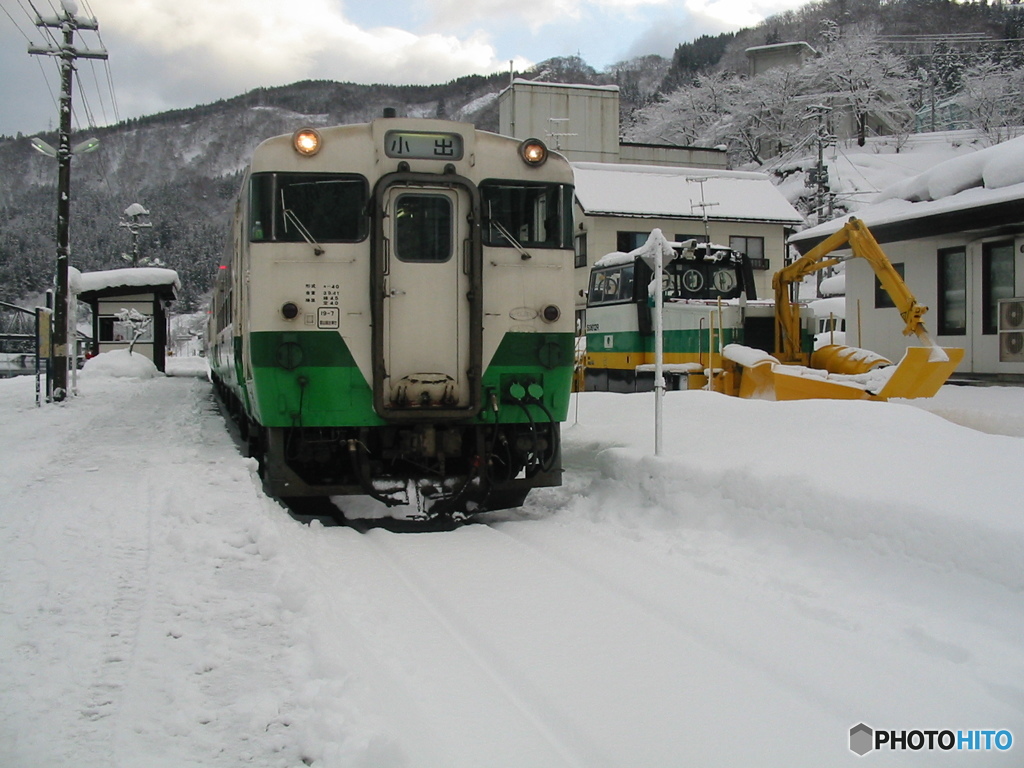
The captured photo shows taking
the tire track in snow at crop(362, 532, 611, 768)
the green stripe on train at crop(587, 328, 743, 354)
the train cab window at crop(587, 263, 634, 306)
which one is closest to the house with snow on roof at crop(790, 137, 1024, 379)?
the green stripe on train at crop(587, 328, 743, 354)

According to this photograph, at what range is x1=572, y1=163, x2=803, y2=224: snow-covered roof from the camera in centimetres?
3388

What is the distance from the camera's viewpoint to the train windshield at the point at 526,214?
7426 mm

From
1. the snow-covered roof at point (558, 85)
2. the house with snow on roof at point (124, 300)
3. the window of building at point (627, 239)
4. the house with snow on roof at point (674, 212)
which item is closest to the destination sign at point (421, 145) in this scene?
the house with snow on roof at point (674, 212)

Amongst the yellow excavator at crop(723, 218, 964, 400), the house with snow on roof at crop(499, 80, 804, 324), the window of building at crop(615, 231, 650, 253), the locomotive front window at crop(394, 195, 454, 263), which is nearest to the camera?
the locomotive front window at crop(394, 195, 454, 263)

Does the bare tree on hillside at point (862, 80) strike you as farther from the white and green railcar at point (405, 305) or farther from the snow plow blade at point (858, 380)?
the white and green railcar at point (405, 305)

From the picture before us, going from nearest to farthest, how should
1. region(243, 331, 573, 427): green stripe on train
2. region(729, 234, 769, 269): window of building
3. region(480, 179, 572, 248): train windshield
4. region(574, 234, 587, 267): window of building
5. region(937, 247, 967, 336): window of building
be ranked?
1. region(243, 331, 573, 427): green stripe on train
2. region(480, 179, 572, 248): train windshield
3. region(937, 247, 967, 336): window of building
4. region(574, 234, 587, 267): window of building
5. region(729, 234, 769, 269): window of building

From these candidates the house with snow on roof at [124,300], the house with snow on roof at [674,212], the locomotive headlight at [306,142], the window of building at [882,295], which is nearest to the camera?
the locomotive headlight at [306,142]

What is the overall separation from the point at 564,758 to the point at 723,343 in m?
12.8

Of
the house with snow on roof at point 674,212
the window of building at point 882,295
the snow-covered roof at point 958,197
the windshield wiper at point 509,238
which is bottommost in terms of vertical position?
the windshield wiper at point 509,238

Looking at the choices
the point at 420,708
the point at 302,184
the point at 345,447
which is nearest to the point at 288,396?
the point at 345,447

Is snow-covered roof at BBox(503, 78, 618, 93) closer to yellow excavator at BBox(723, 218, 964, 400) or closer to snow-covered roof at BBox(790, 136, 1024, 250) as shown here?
snow-covered roof at BBox(790, 136, 1024, 250)

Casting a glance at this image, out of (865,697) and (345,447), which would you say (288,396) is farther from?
(865,697)

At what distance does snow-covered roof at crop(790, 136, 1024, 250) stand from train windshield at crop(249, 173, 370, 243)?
1165 cm

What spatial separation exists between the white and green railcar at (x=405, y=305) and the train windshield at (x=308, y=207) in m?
0.01
